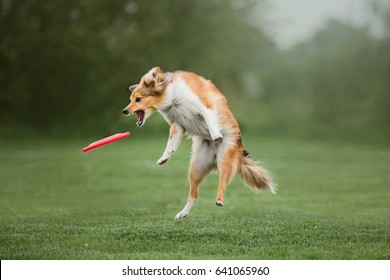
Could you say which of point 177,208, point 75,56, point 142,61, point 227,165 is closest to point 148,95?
Result: point 227,165

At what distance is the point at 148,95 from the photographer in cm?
747

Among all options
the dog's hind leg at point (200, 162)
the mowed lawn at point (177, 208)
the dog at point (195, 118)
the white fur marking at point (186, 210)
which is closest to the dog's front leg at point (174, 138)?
the dog at point (195, 118)

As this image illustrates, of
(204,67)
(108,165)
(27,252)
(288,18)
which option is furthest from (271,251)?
(288,18)

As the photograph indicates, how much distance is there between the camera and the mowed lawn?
8023mm

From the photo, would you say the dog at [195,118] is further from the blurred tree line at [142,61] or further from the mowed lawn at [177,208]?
the blurred tree line at [142,61]

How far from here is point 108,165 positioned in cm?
1894

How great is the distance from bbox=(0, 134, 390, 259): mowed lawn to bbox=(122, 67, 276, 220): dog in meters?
0.90

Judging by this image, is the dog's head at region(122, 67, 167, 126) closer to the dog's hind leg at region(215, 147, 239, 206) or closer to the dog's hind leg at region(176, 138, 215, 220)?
the dog's hind leg at region(176, 138, 215, 220)

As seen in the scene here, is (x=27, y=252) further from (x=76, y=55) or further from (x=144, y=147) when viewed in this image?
(x=76, y=55)

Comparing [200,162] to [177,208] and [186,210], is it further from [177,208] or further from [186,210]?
[177,208]

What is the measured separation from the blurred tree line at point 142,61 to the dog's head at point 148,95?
1803cm

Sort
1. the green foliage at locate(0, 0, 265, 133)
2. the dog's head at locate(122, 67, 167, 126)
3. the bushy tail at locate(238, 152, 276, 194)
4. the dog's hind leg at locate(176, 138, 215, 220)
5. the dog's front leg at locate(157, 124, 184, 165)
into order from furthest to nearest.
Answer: the green foliage at locate(0, 0, 265, 133) → the bushy tail at locate(238, 152, 276, 194) → the dog's hind leg at locate(176, 138, 215, 220) → the dog's front leg at locate(157, 124, 184, 165) → the dog's head at locate(122, 67, 167, 126)

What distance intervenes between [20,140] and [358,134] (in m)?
12.7

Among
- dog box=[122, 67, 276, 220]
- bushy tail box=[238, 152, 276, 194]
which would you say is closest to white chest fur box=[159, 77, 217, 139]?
dog box=[122, 67, 276, 220]
